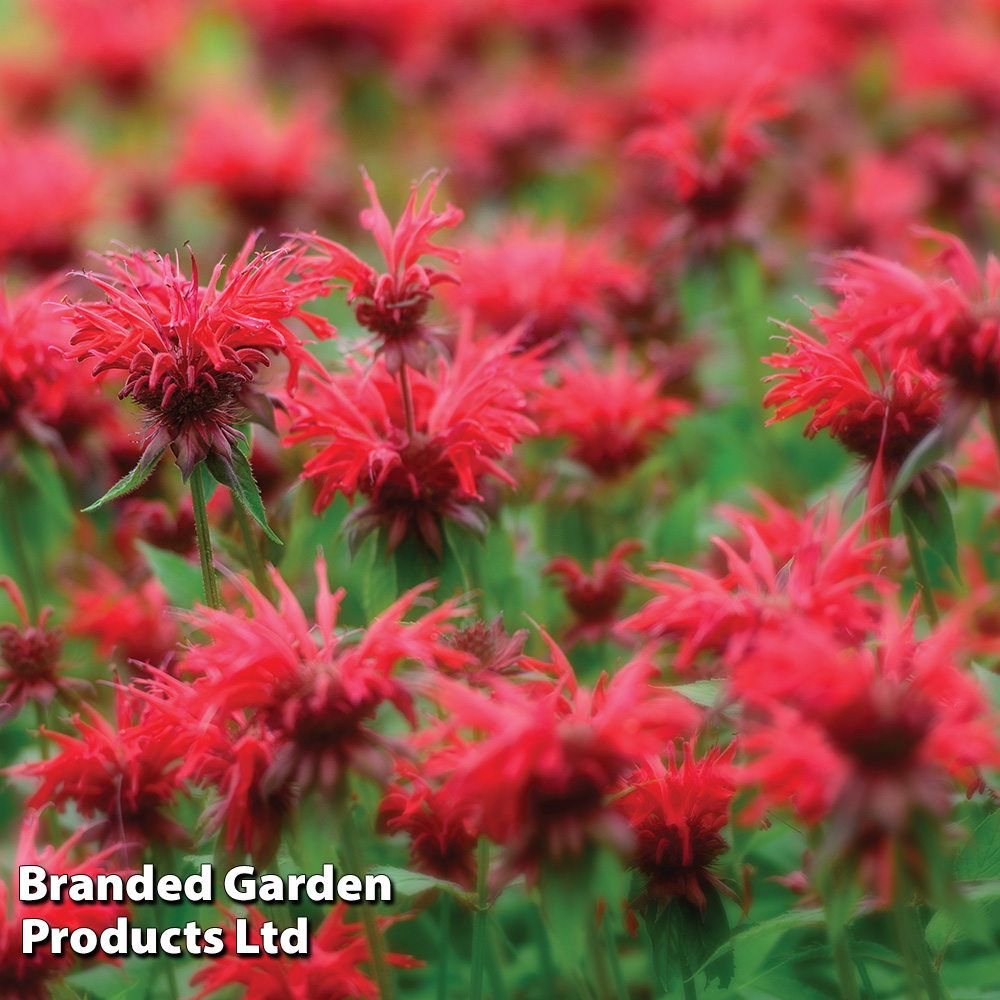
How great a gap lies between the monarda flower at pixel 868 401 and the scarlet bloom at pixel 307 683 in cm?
39

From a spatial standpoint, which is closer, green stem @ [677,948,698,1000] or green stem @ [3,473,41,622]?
green stem @ [677,948,698,1000]

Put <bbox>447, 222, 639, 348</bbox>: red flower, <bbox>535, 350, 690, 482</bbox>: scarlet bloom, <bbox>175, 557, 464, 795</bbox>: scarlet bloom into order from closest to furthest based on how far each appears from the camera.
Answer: <bbox>175, 557, 464, 795</bbox>: scarlet bloom
<bbox>535, 350, 690, 482</bbox>: scarlet bloom
<bbox>447, 222, 639, 348</bbox>: red flower

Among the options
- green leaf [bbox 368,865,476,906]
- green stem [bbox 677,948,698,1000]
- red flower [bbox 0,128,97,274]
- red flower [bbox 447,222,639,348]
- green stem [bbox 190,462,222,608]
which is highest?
red flower [bbox 0,128,97,274]

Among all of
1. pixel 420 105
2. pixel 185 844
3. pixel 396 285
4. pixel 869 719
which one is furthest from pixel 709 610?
pixel 420 105

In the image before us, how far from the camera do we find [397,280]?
43.2 inches

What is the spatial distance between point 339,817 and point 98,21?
2713 millimetres

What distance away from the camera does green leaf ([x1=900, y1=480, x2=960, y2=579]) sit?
993mm

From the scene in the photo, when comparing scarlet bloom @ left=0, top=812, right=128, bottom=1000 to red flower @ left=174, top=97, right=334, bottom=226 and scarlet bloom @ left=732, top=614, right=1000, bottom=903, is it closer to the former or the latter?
scarlet bloom @ left=732, top=614, right=1000, bottom=903

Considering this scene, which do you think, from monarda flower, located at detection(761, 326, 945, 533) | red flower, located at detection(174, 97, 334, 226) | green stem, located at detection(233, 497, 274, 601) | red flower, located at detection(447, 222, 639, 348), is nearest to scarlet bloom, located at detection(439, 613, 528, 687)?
green stem, located at detection(233, 497, 274, 601)

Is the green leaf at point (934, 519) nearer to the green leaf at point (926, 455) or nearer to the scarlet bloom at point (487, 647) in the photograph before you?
the green leaf at point (926, 455)

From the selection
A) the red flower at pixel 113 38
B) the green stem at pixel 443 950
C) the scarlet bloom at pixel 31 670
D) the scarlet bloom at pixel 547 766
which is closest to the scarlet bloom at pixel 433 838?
the green stem at pixel 443 950

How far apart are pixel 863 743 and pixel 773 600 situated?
0.18 meters

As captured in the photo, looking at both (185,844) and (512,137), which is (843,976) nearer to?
(185,844)

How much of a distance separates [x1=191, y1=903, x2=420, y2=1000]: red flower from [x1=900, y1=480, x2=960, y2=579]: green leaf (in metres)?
0.60
